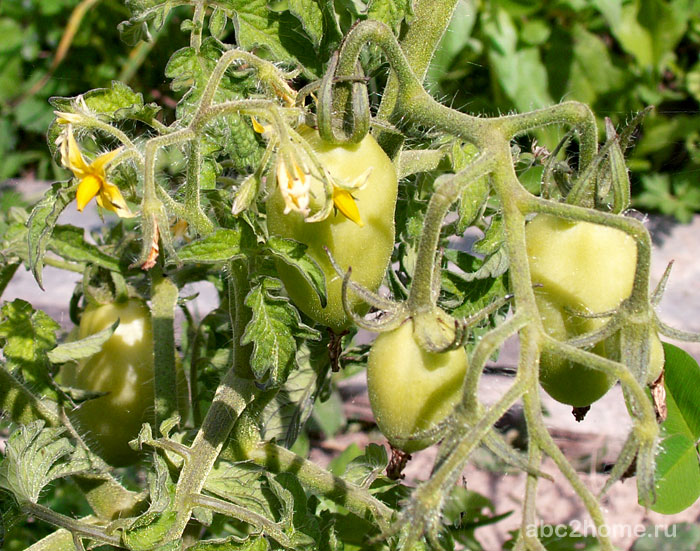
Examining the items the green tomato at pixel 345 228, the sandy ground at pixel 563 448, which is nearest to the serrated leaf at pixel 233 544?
the green tomato at pixel 345 228

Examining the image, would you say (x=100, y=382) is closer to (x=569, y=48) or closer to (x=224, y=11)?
(x=224, y=11)

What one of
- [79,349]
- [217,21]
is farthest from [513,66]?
[79,349]

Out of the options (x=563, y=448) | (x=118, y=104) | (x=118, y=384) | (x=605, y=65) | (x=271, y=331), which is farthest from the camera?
(x=605, y=65)

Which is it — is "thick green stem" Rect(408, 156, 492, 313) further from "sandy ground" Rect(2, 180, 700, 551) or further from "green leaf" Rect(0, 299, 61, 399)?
"sandy ground" Rect(2, 180, 700, 551)

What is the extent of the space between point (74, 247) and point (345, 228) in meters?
0.49

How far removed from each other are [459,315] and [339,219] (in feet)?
0.87

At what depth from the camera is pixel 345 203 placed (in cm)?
73

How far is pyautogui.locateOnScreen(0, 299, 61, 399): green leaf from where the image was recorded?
104 centimetres

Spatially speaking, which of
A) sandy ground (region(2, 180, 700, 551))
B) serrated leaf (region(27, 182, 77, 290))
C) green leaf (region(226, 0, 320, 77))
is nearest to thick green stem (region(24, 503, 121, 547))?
serrated leaf (region(27, 182, 77, 290))

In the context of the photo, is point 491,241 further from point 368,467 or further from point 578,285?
point 368,467

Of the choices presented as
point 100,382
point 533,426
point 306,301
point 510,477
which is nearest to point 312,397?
point 100,382

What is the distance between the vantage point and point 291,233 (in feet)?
2.55

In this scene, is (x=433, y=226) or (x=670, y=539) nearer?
(x=433, y=226)

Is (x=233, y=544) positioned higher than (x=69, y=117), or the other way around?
(x=69, y=117)
